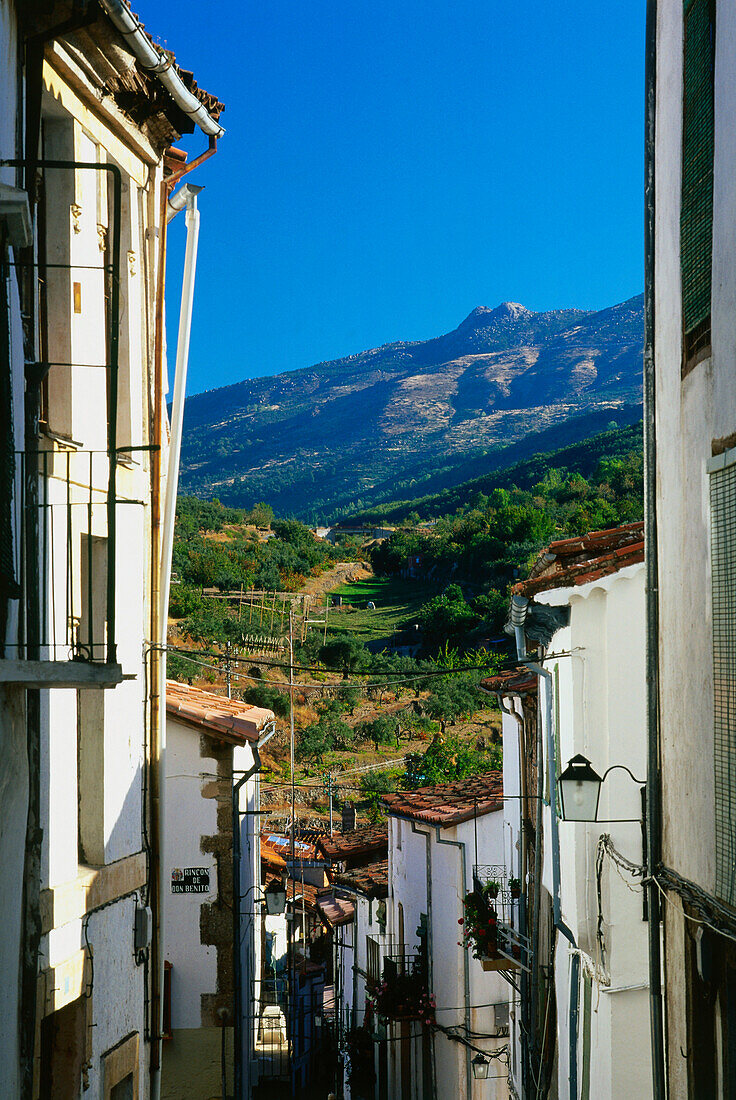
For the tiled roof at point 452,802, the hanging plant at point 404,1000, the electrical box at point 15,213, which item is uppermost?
the electrical box at point 15,213

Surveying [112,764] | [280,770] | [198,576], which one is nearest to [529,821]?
[112,764]

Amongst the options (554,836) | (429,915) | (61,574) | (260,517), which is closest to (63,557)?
(61,574)

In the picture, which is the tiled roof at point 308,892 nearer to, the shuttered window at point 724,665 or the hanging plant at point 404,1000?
the hanging plant at point 404,1000

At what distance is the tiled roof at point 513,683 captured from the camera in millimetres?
14188

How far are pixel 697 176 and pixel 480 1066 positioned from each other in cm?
1501

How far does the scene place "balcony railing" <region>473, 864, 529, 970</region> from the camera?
13.8m

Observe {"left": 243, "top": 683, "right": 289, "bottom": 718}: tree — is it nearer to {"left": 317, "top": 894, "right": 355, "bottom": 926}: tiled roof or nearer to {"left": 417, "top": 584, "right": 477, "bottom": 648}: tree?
{"left": 317, "top": 894, "right": 355, "bottom": 926}: tiled roof

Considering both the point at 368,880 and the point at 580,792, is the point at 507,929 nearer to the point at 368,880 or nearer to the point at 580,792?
the point at 580,792

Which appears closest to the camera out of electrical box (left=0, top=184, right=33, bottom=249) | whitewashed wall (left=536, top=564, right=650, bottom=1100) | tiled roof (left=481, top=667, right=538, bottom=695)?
electrical box (left=0, top=184, right=33, bottom=249)

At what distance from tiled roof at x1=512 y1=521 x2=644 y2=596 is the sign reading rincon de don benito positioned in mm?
5593

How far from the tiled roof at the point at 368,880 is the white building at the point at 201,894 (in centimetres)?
1106

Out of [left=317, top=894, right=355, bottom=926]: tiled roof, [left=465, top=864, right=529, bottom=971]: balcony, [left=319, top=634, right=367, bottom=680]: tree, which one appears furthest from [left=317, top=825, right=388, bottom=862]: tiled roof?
[left=319, top=634, right=367, bottom=680]: tree

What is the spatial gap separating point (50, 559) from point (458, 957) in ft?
44.1

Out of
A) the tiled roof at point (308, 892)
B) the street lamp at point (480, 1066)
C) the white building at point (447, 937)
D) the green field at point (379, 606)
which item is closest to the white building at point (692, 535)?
the white building at point (447, 937)
